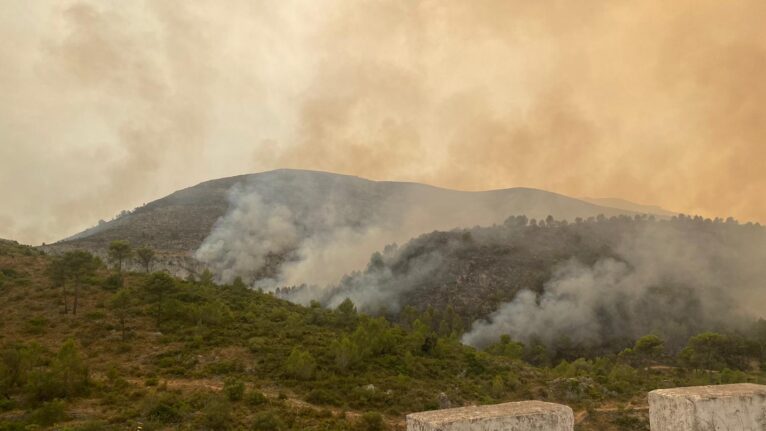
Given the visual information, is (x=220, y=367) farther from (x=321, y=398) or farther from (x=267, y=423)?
(x=267, y=423)

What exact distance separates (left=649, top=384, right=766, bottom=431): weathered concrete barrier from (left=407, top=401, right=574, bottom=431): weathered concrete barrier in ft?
4.62

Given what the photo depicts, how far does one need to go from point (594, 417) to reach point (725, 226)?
478 feet

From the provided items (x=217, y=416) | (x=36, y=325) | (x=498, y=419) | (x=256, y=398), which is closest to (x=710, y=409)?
(x=498, y=419)

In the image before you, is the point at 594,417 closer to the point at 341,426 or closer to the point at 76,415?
the point at 341,426

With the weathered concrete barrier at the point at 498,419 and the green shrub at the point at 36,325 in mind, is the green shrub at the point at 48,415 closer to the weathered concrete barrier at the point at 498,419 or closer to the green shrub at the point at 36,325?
the green shrub at the point at 36,325

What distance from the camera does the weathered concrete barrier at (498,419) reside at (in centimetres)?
545

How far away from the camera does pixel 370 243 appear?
577ft

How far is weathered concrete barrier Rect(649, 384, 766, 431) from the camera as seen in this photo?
615cm

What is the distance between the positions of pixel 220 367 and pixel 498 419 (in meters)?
29.1

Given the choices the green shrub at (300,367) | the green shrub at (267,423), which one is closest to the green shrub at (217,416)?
the green shrub at (267,423)

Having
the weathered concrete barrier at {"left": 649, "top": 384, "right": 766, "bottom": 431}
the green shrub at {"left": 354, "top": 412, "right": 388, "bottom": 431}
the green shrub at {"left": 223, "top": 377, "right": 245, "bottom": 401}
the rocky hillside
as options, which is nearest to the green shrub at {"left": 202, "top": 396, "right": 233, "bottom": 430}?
the green shrub at {"left": 223, "top": 377, "right": 245, "bottom": 401}

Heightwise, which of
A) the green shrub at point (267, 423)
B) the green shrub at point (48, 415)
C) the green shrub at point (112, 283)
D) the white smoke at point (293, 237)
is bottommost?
the green shrub at point (267, 423)

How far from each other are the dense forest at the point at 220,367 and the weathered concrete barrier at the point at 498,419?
1815 centimetres

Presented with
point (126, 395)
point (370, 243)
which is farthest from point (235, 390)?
point (370, 243)
